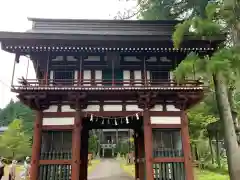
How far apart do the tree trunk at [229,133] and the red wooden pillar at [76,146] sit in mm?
6578

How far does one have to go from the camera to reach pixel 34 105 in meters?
12.0

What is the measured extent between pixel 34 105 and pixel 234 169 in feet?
32.1

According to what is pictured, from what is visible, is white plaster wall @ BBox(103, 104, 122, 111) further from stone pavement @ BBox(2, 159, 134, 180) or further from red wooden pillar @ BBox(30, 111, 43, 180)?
stone pavement @ BBox(2, 159, 134, 180)

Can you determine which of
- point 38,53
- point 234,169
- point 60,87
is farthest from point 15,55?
point 234,169

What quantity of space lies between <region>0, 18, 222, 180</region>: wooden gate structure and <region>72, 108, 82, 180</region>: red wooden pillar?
1.7 inches

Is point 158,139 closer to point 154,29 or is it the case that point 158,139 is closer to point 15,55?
point 154,29

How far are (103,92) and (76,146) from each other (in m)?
2.78

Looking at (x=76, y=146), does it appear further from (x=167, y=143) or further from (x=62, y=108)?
(x=167, y=143)

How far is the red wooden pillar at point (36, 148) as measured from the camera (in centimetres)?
1121

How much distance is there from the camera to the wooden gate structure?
37.9ft

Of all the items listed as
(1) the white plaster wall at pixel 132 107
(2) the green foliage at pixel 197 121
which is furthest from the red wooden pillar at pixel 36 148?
(2) the green foliage at pixel 197 121

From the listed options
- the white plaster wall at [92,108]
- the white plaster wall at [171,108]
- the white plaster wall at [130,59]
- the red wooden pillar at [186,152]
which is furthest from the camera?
the white plaster wall at [130,59]

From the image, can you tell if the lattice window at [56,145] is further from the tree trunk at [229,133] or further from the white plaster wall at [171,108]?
the tree trunk at [229,133]

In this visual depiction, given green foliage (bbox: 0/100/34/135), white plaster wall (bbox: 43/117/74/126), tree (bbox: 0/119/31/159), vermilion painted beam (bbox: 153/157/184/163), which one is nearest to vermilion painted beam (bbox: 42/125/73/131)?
white plaster wall (bbox: 43/117/74/126)
